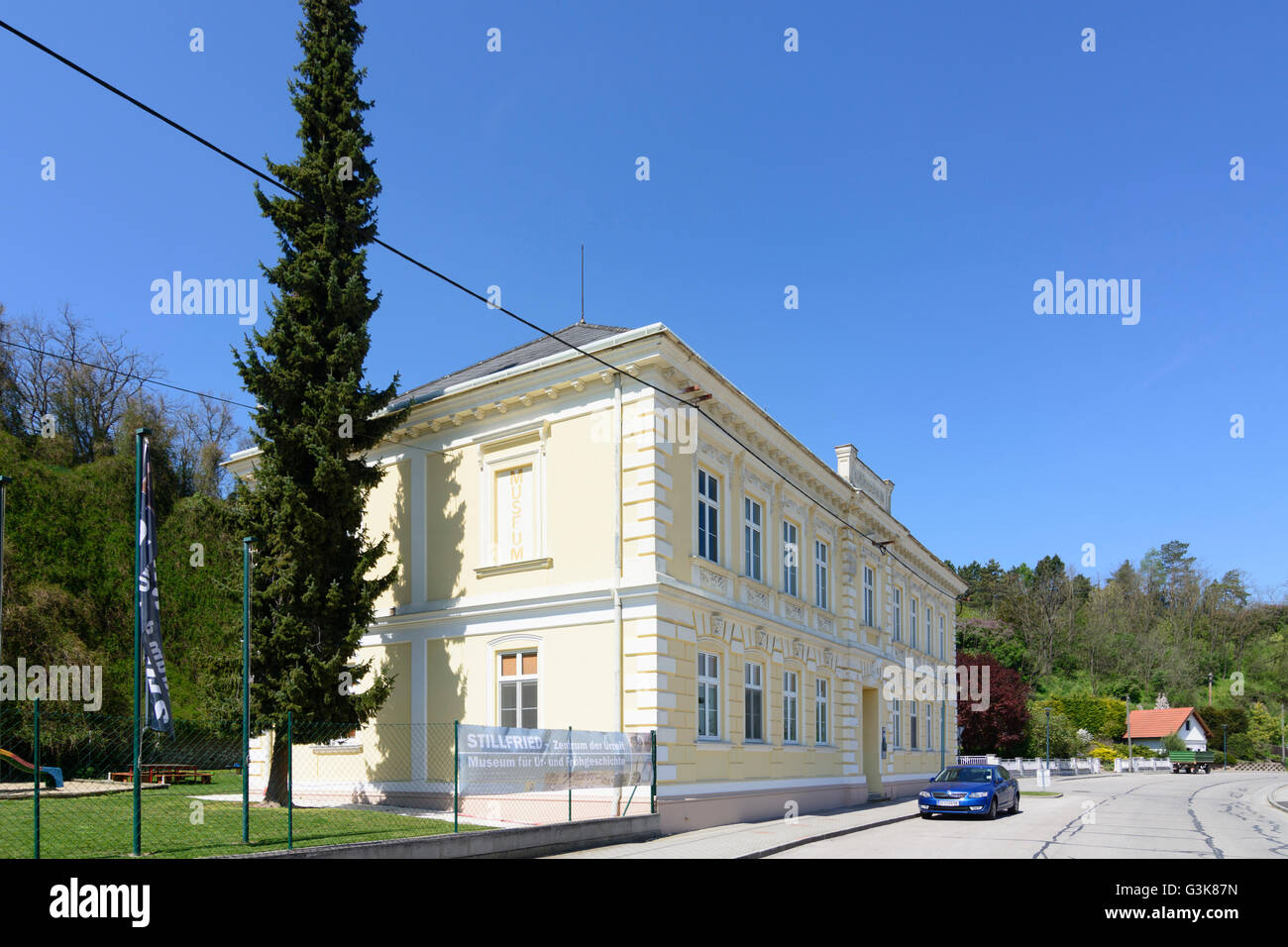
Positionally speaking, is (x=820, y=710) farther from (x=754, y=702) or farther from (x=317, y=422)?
(x=317, y=422)

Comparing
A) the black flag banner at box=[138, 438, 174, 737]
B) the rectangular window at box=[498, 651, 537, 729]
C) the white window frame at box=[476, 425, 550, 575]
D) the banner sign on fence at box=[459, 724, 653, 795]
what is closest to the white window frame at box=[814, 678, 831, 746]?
the rectangular window at box=[498, 651, 537, 729]

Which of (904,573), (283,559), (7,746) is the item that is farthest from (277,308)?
(904,573)

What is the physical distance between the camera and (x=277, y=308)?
65.8ft

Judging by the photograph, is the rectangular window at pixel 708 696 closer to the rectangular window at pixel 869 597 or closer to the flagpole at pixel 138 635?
the flagpole at pixel 138 635

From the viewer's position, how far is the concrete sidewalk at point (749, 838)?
15.7 metres

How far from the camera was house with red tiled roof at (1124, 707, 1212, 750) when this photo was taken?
85.7 metres

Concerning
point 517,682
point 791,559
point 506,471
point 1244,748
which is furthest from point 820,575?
point 1244,748

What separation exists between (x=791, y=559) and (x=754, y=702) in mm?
4754

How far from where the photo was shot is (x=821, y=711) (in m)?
28.2

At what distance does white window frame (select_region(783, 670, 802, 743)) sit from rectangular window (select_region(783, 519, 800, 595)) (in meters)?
2.24
